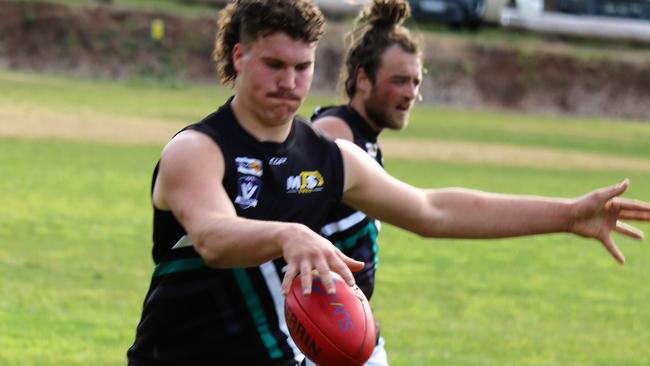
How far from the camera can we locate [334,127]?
23.3 ft

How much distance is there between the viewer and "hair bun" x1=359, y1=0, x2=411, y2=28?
25.3 ft

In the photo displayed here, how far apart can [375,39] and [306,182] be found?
2.94 meters

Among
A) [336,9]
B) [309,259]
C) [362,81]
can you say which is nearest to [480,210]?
[309,259]

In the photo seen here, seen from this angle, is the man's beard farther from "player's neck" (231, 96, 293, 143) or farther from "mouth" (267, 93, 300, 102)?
"mouth" (267, 93, 300, 102)

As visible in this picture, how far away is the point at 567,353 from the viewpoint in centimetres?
1055

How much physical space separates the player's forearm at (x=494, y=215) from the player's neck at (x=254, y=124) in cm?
75

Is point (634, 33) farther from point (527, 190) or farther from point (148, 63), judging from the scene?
point (527, 190)

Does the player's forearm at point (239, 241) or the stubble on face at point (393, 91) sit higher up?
the player's forearm at point (239, 241)

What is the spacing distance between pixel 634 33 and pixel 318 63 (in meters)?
12.5

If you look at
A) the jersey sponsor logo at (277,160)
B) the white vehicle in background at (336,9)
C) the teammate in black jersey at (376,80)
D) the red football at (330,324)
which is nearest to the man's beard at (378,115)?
the teammate in black jersey at (376,80)

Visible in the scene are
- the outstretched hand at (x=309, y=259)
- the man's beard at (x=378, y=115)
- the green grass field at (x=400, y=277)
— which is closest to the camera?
the outstretched hand at (x=309, y=259)

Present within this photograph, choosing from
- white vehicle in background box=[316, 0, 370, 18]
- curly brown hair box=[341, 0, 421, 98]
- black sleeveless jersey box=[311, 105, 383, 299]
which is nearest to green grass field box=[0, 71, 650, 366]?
curly brown hair box=[341, 0, 421, 98]

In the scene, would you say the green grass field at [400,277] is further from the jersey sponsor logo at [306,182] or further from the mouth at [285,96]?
the mouth at [285,96]

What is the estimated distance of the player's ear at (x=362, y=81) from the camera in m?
7.48
